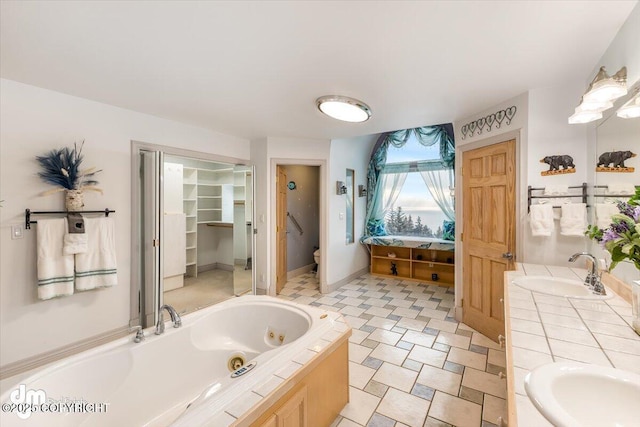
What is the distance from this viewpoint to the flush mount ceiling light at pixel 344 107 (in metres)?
2.46

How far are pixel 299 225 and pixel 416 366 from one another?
3416 millimetres

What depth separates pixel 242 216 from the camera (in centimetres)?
413

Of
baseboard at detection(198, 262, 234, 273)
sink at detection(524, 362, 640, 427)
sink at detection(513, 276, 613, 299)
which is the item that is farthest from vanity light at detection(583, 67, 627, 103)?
baseboard at detection(198, 262, 234, 273)

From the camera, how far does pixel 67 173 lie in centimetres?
236

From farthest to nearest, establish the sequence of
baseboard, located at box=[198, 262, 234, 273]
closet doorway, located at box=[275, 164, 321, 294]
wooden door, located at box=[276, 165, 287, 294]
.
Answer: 1. baseboard, located at box=[198, 262, 234, 273]
2. closet doorway, located at box=[275, 164, 321, 294]
3. wooden door, located at box=[276, 165, 287, 294]

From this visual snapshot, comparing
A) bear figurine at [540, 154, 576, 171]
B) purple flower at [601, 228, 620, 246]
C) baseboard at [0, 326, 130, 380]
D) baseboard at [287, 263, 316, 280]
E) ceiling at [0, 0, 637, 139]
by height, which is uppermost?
ceiling at [0, 0, 637, 139]

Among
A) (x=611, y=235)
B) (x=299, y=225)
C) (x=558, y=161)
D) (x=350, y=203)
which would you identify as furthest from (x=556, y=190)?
(x=299, y=225)

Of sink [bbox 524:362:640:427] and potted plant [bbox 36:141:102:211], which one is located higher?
potted plant [bbox 36:141:102:211]

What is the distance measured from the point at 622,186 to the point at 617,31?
904 millimetres

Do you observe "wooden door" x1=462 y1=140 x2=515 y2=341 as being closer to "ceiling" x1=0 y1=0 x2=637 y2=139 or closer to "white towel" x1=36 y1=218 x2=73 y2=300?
"ceiling" x1=0 y1=0 x2=637 y2=139

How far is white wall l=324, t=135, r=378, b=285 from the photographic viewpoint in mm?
4316

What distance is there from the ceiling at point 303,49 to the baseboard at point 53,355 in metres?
2.27

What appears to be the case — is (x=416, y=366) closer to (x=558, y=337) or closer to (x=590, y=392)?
(x=558, y=337)

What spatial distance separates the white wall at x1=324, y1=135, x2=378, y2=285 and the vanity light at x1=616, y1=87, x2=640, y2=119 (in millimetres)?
3098
